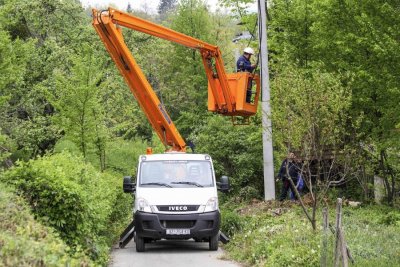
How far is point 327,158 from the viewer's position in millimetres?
19766

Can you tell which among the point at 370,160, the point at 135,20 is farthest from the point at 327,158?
the point at 135,20

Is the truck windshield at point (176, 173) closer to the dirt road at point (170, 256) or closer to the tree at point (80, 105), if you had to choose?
the dirt road at point (170, 256)

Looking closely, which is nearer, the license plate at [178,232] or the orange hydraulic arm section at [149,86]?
the license plate at [178,232]

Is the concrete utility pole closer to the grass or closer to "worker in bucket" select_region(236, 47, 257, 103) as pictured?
"worker in bucket" select_region(236, 47, 257, 103)

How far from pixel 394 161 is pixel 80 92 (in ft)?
33.4

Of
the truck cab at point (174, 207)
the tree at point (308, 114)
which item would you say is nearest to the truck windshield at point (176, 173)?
the truck cab at point (174, 207)

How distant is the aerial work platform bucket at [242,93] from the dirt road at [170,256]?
16.8 ft

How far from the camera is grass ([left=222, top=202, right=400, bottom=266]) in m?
11.1

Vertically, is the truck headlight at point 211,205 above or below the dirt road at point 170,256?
above

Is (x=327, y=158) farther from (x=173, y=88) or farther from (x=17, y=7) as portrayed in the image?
(x=173, y=88)

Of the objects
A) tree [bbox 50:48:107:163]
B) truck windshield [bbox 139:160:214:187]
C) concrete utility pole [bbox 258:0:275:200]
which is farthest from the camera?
tree [bbox 50:48:107:163]

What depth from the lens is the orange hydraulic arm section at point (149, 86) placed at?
56.7ft

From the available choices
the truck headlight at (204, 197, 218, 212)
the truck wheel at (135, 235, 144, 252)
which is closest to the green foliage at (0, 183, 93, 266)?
the truck wheel at (135, 235, 144, 252)

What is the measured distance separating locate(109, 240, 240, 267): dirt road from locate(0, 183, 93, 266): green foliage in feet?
13.7
